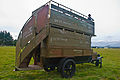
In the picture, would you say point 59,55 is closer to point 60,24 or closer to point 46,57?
point 46,57

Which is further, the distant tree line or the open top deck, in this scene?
the distant tree line

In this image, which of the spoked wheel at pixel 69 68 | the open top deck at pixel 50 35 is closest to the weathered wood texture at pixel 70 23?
the open top deck at pixel 50 35

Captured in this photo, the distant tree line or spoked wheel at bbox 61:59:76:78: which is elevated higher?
the distant tree line

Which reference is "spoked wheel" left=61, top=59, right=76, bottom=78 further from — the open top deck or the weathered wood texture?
the weathered wood texture

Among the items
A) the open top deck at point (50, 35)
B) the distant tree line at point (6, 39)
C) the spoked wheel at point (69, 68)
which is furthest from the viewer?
the distant tree line at point (6, 39)

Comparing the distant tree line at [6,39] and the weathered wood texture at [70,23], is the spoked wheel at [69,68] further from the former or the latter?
the distant tree line at [6,39]

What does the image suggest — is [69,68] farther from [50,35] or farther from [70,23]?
[70,23]

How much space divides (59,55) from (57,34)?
1005 mm

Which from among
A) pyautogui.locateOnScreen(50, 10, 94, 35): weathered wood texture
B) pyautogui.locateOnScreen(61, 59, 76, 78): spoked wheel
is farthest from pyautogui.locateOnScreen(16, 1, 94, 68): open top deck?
pyautogui.locateOnScreen(61, 59, 76, 78): spoked wheel

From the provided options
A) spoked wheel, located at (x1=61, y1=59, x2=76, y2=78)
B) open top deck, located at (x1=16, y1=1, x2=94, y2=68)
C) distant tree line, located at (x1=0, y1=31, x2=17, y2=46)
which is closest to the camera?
open top deck, located at (x1=16, y1=1, x2=94, y2=68)

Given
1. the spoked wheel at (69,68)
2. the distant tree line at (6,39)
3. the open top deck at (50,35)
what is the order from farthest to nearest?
1. the distant tree line at (6,39)
2. the spoked wheel at (69,68)
3. the open top deck at (50,35)

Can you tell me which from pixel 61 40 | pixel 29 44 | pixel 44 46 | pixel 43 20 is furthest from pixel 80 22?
pixel 29 44

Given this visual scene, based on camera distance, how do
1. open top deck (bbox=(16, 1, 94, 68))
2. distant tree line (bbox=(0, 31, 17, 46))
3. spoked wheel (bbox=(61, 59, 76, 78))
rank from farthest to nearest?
distant tree line (bbox=(0, 31, 17, 46)), spoked wheel (bbox=(61, 59, 76, 78)), open top deck (bbox=(16, 1, 94, 68))

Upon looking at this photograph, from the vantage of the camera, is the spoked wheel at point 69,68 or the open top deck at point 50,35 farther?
the spoked wheel at point 69,68
